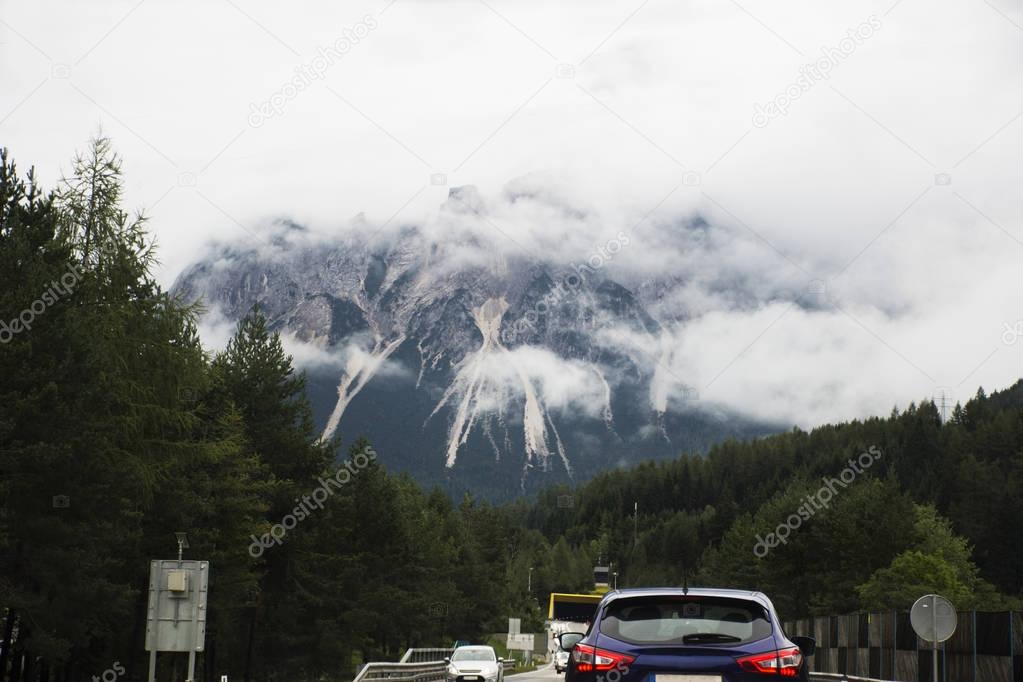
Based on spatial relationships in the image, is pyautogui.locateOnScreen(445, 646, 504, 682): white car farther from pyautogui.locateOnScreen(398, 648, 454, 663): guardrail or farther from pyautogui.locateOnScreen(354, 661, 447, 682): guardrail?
pyautogui.locateOnScreen(398, 648, 454, 663): guardrail

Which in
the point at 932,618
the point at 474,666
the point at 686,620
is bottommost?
the point at 474,666

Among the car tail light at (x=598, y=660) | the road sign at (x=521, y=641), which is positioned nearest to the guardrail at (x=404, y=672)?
the car tail light at (x=598, y=660)

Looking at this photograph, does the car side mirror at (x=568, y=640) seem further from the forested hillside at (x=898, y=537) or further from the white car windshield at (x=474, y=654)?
the forested hillside at (x=898, y=537)

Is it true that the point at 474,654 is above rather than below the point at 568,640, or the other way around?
below

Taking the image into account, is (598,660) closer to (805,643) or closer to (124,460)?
(805,643)

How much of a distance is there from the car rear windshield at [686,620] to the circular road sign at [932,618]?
39.4ft

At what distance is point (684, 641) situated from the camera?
10.3 meters

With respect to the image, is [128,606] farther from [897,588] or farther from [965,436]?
[965,436]

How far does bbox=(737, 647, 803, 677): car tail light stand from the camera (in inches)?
400

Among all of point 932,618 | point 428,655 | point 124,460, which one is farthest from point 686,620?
point 428,655

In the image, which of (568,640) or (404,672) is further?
(404,672)

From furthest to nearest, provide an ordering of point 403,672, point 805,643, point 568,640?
point 403,672 < point 568,640 < point 805,643

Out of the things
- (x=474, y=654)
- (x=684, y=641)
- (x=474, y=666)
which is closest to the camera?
(x=684, y=641)

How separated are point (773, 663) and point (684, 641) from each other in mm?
676
